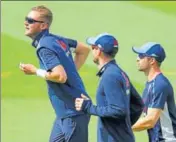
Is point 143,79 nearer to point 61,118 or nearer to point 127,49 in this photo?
point 127,49

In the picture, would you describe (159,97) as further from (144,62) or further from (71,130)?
(71,130)

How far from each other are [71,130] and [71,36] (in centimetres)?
647

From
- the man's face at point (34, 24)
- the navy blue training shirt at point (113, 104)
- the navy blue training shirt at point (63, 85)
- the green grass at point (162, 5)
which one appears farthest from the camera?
the green grass at point (162, 5)

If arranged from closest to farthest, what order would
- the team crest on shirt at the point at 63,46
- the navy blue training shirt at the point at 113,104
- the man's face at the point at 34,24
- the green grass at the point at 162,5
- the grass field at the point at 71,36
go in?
the navy blue training shirt at the point at 113,104 < the team crest on shirt at the point at 63,46 < the man's face at the point at 34,24 < the grass field at the point at 71,36 < the green grass at the point at 162,5

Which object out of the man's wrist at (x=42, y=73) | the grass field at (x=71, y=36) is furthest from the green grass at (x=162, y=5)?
the man's wrist at (x=42, y=73)

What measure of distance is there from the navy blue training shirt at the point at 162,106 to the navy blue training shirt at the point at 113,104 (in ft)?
1.77

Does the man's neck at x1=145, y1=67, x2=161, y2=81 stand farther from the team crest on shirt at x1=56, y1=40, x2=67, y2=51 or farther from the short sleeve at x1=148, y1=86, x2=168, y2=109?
the team crest on shirt at x1=56, y1=40, x2=67, y2=51

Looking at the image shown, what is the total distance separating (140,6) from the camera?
14062mm

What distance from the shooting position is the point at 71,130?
666 cm

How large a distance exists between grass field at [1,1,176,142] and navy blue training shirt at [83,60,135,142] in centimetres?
373

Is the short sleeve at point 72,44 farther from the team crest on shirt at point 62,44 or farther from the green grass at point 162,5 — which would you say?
the green grass at point 162,5

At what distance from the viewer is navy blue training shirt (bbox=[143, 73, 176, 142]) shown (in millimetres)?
6496

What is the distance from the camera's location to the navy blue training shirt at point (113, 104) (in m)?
5.77

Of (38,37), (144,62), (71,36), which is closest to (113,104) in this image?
(144,62)
